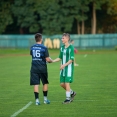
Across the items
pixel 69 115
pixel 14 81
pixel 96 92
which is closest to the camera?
pixel 69 115

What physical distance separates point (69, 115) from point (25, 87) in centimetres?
725

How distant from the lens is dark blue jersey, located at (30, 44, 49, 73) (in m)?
13.9

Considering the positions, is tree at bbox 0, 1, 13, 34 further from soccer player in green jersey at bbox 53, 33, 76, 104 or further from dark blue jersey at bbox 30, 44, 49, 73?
dark blue jersey at bbox 30, 44, 49, 73

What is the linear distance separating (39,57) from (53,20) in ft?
182

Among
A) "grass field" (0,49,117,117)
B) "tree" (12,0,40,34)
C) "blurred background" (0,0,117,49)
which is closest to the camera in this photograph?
"grass field" (0,49,117,117)

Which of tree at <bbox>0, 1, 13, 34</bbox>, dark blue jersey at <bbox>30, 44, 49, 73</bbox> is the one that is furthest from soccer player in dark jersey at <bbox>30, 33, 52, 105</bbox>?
tree at <bbox>0, 1, 13, 34</bbox>

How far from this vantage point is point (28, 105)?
45.4 ft

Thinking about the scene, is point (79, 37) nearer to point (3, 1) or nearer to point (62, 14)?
point (62, 14)

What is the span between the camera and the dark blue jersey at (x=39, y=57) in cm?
1394

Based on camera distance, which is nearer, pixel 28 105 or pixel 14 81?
pixel 28 105

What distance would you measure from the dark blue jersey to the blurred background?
50.4 meters

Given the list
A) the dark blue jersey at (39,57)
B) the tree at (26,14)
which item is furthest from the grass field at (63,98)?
the tree at (26,14)

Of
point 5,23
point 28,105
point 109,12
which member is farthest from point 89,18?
point 28,105

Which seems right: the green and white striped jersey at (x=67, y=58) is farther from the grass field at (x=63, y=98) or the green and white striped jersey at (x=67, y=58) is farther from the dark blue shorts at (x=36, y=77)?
the grass field at (x=63, y=98)
